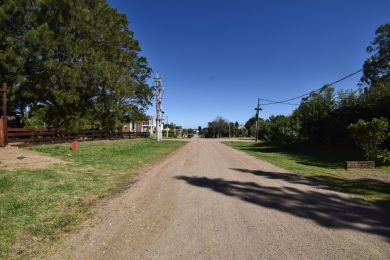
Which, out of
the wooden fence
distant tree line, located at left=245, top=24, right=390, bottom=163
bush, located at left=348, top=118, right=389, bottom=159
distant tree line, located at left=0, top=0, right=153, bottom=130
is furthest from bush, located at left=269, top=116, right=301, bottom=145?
the wooden fence

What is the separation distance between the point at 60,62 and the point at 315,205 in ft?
82.2

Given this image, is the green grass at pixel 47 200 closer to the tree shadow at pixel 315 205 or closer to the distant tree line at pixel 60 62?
the tree shadow at pixel 315 205

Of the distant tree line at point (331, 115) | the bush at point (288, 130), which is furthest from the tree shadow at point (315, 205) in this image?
the bush at point (288, 130)

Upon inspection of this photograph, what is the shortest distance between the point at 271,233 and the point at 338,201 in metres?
3.13

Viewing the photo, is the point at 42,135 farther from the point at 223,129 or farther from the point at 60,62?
the point at 223,129

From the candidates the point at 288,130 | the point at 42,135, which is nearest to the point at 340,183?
the point at 288,130

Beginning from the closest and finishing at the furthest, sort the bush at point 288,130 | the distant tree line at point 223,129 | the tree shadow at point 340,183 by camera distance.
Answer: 1. the tree shadow at point 340,183
2. the bush at point 288,130
3. the distant tree line at point 223,129

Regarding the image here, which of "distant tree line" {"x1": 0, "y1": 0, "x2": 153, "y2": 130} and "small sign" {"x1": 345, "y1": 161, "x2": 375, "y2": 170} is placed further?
"distant tree line" {"x1": 0, "y1": 0, "x2": 153, "y2": 130}

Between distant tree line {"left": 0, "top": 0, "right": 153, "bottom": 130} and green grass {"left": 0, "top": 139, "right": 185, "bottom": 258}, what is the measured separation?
1727 cm

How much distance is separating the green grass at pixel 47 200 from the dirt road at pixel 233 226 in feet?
1.62

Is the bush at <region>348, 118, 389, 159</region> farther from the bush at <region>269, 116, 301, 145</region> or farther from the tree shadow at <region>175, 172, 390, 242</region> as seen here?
the bush at <region>269, 116, 301, 145</region>

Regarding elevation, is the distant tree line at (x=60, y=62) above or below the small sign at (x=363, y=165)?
above

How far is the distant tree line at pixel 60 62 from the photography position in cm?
2533

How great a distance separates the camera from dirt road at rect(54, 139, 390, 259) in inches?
166
